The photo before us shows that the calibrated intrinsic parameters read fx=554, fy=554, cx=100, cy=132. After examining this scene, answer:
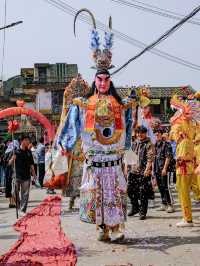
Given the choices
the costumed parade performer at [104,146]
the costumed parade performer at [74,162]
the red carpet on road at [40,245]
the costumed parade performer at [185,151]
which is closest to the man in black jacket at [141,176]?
the costumed parade performer at [185,151]

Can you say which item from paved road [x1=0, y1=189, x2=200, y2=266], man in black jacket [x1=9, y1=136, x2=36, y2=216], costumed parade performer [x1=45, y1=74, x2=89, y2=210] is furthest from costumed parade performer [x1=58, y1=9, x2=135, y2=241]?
man in black jacket [x1=9, y1=136, x2=36, y2=216]

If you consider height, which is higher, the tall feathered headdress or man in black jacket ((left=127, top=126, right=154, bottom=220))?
the tall feathered headdress

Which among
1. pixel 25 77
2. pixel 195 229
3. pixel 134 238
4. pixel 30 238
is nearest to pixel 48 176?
pixel 30 238

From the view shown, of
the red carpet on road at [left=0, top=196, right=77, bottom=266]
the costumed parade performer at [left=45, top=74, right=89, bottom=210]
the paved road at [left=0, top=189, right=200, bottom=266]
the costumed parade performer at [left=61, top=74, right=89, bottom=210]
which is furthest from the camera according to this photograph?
the costumed parade performer at [left=61, top=74, right=89, bottom=210]

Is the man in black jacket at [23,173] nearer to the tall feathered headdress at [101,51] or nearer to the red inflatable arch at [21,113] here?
the tall feathered headdress at [101,51]

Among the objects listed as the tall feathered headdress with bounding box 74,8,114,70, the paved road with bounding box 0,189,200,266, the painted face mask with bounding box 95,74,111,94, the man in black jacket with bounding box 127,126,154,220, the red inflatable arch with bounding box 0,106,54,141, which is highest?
the red inflatable arch with bounding box 0,106,54,141

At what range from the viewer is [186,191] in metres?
8.55

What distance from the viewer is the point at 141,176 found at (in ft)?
33.2

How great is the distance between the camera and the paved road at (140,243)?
629cm

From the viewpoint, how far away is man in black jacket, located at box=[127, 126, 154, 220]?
9.81 metres

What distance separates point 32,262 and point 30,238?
177cm

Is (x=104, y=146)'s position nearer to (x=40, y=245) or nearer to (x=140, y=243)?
(x=140, y=243)

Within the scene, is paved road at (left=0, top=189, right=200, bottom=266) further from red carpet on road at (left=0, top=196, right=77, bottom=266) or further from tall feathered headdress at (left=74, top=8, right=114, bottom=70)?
tall feathered headdress at (left=74, top=8, right=114, bottom=70)

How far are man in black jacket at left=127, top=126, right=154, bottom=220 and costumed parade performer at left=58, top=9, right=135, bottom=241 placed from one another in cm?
200
